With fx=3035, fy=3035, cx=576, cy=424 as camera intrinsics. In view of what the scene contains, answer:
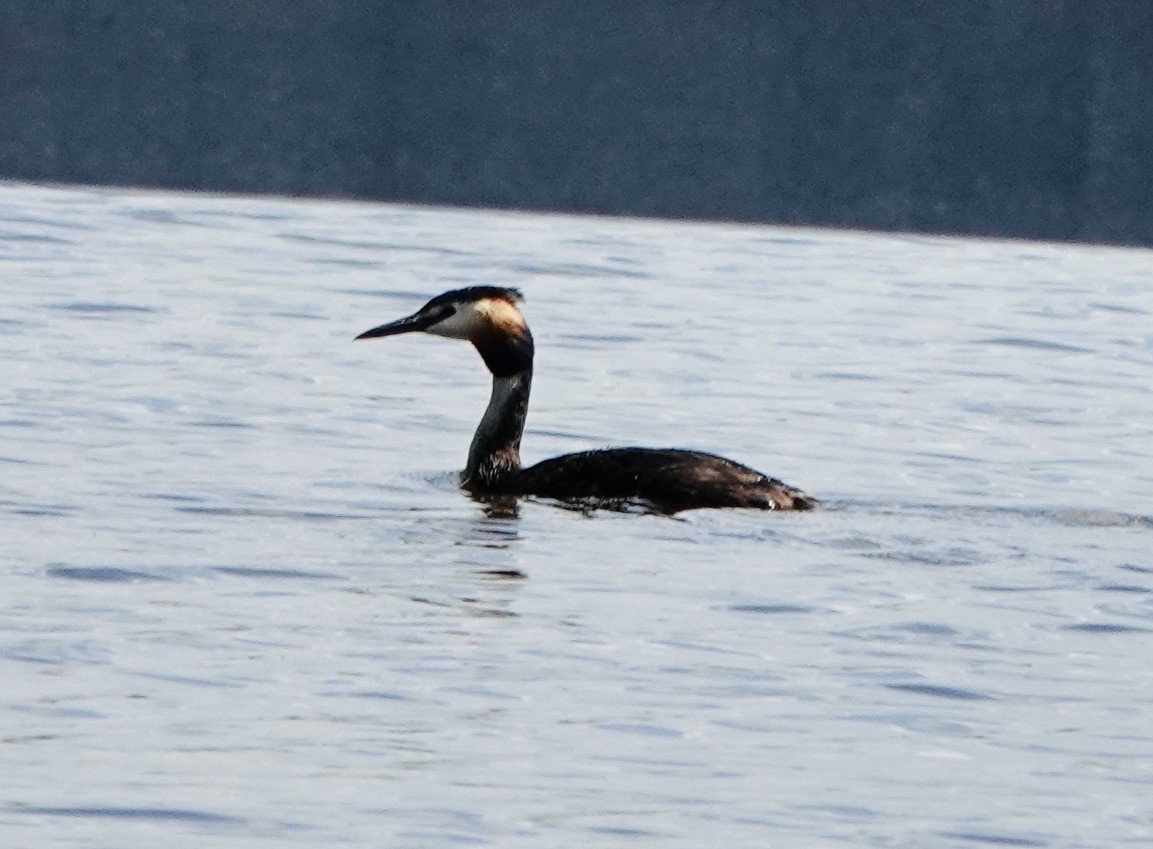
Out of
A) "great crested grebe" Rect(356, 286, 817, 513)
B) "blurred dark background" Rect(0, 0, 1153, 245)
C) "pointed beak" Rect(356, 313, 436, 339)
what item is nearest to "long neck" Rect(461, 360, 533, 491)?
"great crested grebe" Rect(356, 286, 817, 513)

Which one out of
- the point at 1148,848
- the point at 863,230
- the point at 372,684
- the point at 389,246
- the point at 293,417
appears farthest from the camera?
the point at 389,246

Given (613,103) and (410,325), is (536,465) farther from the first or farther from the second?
(613,103)

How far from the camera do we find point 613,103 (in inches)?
941

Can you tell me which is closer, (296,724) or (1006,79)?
(296,724)

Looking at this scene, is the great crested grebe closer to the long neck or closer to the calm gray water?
the long neck

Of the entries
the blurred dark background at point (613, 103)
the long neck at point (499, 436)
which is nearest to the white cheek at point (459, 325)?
the long neck at point (499, 436)

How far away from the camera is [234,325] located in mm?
18797

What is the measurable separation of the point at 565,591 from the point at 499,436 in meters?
3.23

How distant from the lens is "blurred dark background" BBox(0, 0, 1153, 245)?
23.6 meters

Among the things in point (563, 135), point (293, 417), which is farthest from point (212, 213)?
point (293, 417)

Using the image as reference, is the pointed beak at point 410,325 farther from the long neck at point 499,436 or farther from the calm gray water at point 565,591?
the calm gray water at point 565,591

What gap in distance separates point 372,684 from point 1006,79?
1684 centimetres

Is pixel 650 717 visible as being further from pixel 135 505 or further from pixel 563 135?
pixel 563 135

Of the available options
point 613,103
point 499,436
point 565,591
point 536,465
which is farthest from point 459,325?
point 613,103
